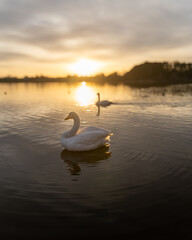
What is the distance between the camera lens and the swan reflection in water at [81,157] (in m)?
8.28

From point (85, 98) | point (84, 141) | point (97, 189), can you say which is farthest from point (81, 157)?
point (85, 98)

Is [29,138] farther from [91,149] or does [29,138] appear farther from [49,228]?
[49,228]

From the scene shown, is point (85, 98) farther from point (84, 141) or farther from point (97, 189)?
point (97, 189)

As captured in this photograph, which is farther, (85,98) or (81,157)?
(85,98)

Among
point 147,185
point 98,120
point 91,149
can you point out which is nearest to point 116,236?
point 147,185

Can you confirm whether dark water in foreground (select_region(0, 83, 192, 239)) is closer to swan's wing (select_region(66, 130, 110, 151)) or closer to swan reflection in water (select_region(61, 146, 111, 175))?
swan reflection in water (select_region(61, 146, 111, 175))

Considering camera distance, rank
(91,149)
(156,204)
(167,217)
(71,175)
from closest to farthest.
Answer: (167,217), (156,204), (71,175), (91,149)

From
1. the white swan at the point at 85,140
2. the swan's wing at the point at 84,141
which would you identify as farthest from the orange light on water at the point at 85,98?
the swan's wing at the point at 84,141

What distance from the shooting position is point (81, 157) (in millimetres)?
9234

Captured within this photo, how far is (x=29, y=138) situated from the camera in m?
12.1

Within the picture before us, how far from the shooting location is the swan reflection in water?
8.28m

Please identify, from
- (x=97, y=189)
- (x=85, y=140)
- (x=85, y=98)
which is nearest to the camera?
(x=97, y=189)

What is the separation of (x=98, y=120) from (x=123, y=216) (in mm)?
12693

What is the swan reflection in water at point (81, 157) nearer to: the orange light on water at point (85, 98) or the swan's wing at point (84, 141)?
the swan's wing at point (84, 141)
